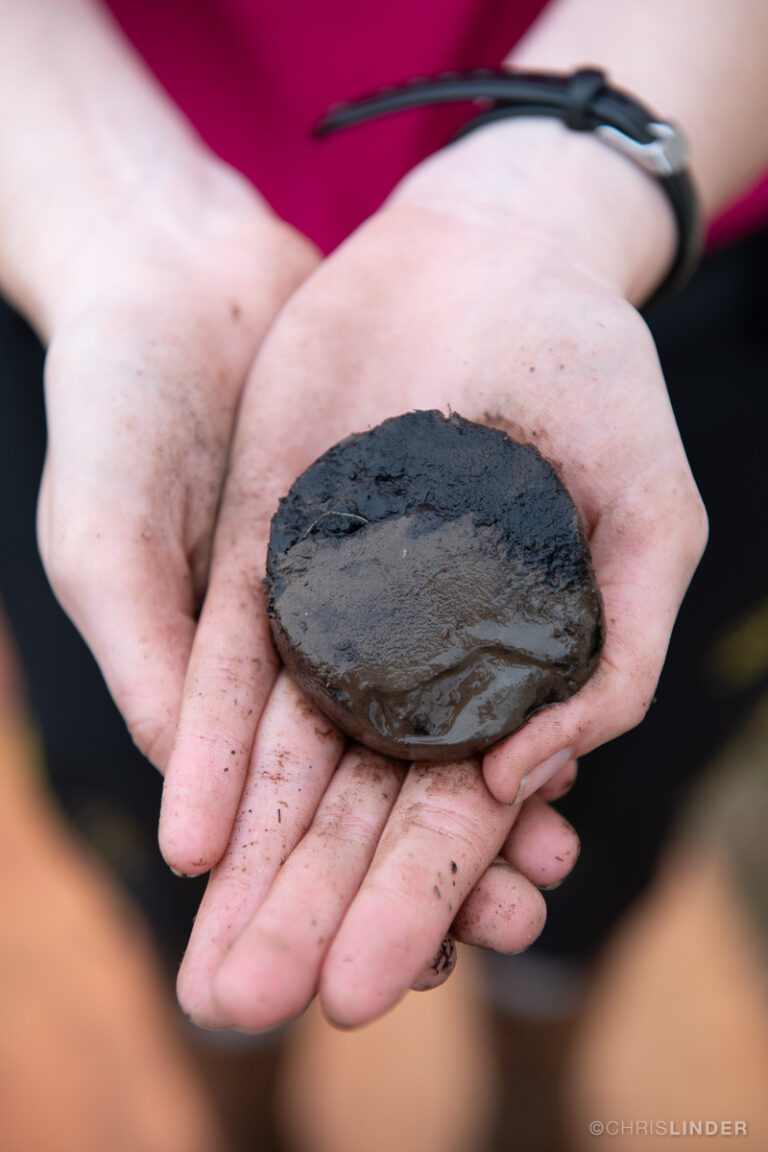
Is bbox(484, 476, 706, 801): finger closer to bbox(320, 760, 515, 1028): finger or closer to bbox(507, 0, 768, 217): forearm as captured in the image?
bbox(320, 760, 515, 1028): finger

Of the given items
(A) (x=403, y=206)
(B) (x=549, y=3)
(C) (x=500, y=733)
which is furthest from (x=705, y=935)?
(B) (x=549, y=3)

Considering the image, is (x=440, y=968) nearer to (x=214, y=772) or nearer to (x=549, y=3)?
(x=214, y=772)

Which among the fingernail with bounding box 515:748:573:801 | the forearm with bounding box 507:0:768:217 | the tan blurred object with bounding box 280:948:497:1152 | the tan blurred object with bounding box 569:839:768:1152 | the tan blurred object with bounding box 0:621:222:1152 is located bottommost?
the tan blurred object with bounding box 0:621:222:1152

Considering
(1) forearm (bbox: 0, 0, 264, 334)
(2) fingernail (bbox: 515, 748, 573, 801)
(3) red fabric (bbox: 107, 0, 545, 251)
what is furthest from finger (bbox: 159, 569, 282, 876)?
(3) red fabric (bbox: 107, 0, 545, 251)

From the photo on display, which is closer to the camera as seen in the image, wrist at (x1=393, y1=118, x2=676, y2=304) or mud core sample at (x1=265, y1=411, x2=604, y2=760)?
mud core sample at (x1=265, y1=411, x2=604, y2=760)

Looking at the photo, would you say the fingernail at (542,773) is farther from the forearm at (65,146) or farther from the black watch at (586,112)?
the forearm at (65,146)

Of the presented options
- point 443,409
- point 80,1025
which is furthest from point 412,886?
point 80,1025
